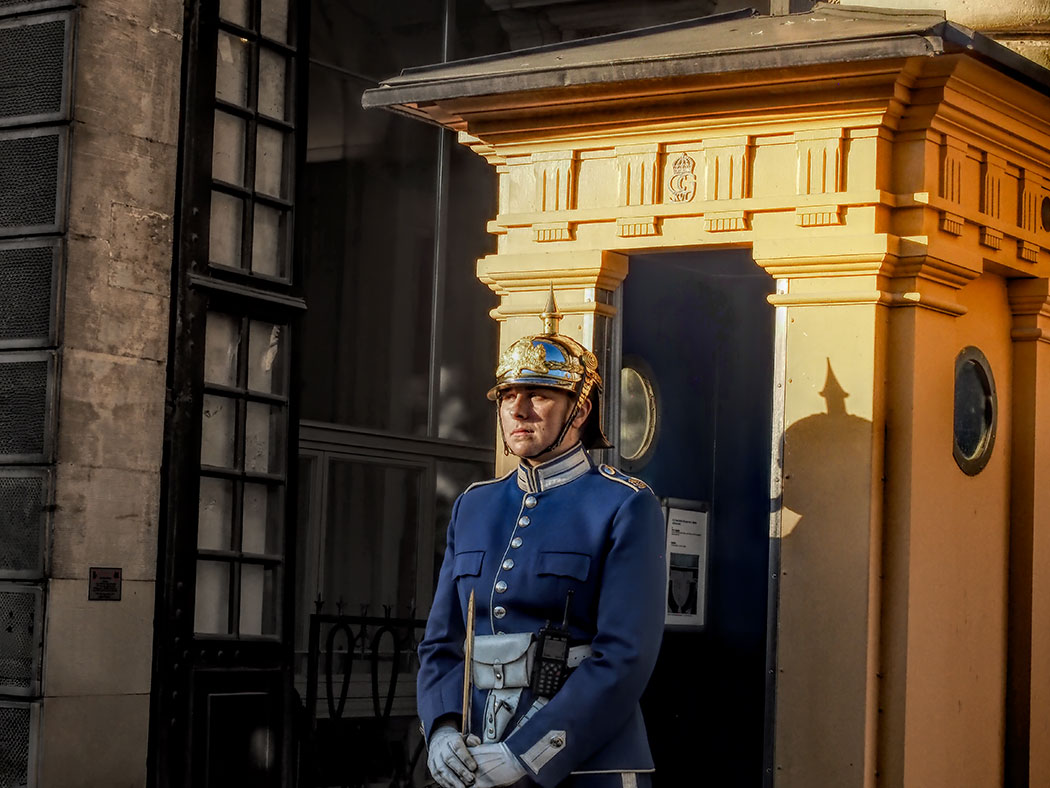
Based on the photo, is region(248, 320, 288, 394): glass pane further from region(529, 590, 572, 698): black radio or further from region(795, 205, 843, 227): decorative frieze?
A: region(529, 590, 572, 698): black radio

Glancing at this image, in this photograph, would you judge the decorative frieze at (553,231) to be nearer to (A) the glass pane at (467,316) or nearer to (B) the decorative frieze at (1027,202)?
(B) the decorative frieze at (1027,202)

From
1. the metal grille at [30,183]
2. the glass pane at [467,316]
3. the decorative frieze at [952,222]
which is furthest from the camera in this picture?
the glass pane at [467,316]

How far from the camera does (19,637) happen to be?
820 cm

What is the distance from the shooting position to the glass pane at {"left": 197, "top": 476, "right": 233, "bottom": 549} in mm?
9062

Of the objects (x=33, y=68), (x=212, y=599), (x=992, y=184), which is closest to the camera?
(x=992, y=184)

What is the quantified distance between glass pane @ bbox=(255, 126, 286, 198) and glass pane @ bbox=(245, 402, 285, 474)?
1131mm

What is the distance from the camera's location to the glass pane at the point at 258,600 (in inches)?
368

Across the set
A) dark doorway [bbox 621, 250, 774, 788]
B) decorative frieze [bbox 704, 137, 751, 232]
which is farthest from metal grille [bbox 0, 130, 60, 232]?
decorative frieze [bbox 704, 137, 751, 232]

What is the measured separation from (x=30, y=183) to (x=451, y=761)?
4.70 metres

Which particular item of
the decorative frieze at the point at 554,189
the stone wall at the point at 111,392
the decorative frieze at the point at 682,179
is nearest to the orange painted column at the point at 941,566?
the decorative frieze at the point at 682,179

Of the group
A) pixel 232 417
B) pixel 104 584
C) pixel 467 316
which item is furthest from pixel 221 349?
pixel 467 316

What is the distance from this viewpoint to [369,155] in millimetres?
12508

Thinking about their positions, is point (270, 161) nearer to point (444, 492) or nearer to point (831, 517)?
point (444, 492)

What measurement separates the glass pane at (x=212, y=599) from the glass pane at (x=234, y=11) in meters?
2.74
